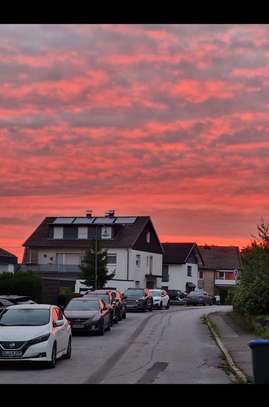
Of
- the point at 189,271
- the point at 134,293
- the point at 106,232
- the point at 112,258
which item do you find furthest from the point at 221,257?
the point at 134,293

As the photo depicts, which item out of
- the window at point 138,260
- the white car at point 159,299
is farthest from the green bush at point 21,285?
the window at point 138,260

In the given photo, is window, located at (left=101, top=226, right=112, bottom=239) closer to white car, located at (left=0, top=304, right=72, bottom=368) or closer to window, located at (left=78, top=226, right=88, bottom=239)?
window, located at (left=78, top=226, right=88, bottom=239)

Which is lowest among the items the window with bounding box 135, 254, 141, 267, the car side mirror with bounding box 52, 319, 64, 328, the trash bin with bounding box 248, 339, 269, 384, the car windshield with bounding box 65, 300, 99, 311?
the trash bin with bounding box 248, 339, 269, 384

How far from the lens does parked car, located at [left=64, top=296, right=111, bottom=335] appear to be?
88.9 feet

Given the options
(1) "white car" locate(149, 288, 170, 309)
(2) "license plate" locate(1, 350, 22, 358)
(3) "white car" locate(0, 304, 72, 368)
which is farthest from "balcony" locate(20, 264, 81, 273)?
(2) "license plate" locate(1, 350, 22, 358)

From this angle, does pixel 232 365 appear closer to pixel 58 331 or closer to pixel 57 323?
pixel 58 331

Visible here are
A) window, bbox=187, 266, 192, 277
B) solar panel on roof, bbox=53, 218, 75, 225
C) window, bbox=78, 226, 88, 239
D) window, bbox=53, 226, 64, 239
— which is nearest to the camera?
window, bbox=78, 226, 88, 239

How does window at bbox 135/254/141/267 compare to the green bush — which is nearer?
the green bush

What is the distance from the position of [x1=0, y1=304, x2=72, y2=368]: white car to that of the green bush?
19.8 m

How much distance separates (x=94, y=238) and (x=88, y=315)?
1709 inches

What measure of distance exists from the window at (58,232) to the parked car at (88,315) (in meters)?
46.4

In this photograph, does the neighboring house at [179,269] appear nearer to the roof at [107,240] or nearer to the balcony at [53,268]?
the roof at [107,240]
